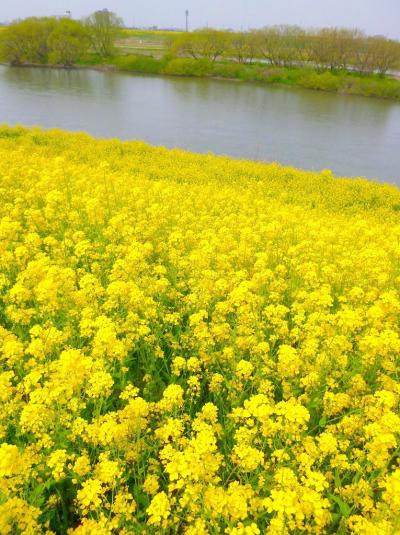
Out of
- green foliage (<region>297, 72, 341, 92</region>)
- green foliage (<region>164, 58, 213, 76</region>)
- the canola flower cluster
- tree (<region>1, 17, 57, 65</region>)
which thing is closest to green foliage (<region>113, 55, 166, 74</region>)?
green foliage (<region>164, 58, 213, 76</region>)

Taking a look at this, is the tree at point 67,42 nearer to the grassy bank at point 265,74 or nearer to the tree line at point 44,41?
the tree line at point 44,41

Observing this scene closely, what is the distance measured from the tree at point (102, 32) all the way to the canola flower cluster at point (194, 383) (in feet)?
158

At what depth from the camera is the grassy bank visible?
1403 inches

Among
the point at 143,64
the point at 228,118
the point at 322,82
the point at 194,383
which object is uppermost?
the point at 143,64

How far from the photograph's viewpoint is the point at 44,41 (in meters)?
42.7

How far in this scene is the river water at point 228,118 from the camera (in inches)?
711

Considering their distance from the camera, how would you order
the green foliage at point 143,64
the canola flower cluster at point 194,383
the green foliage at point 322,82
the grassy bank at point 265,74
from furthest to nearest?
1. the green foliage at point 143,64
2. the green foliage at point 322,82
3. the grassy bank at point 265,74
4. the canola flower cluster at point 194,383

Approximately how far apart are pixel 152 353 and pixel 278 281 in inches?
58.0

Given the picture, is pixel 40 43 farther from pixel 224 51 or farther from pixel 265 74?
pixel 265 74

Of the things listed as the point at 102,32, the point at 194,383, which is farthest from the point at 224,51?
the point at 194,383

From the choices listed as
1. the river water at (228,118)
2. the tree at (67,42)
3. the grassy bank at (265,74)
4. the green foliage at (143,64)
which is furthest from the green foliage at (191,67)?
the tree at (67,42)

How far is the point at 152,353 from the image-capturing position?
3.02m

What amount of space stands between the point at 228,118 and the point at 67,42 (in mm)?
27954

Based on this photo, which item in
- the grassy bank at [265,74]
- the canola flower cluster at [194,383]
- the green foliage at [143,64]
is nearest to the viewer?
the canola flower cluster at [194,383]
